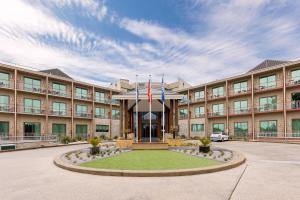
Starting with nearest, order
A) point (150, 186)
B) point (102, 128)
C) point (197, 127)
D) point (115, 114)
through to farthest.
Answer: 1. point (150, 186)
2. point (197, 127)
3. point (102, 128)
4. point (115, 114)

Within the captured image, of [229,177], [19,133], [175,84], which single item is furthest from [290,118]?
[19,133]

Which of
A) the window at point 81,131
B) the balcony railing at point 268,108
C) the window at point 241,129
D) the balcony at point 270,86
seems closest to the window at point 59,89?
the window at point 81,131

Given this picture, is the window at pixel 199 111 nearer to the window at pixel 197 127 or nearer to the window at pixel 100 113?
the window at pixel 197 127

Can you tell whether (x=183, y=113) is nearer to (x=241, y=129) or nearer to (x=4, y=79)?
(x=241, y=129)

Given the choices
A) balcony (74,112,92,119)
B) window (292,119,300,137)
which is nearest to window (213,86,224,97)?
window (292,119,300,137)

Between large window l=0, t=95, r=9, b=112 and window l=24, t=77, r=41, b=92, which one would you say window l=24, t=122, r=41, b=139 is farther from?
window l=24, t=77, r=41, b=92

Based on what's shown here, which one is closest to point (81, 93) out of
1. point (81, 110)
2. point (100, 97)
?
point (81, 110)

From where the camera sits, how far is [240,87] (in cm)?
3672

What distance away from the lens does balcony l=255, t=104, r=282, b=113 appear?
3121cm

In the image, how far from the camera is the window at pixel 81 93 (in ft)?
131

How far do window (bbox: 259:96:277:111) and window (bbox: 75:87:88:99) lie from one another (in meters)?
30.8

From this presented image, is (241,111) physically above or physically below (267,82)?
below

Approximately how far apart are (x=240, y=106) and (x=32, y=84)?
3418 centimetres

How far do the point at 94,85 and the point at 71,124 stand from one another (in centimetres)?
893
